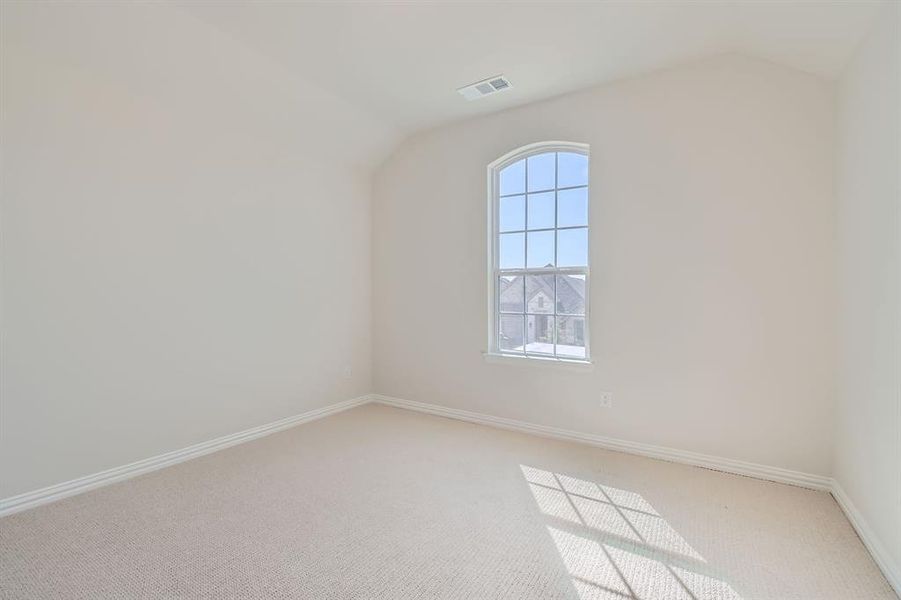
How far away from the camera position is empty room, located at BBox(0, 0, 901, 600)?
1.87 m

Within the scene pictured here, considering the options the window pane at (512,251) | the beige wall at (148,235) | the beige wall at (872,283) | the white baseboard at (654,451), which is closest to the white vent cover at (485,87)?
the beige wall at (148,235)

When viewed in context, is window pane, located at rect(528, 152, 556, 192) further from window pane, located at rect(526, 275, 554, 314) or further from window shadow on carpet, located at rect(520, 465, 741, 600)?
window shadow on carpet, located at rect(520, 465, 741, 600)

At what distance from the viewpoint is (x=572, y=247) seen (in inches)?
133

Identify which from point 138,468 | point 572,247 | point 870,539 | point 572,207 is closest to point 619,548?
point 870,539

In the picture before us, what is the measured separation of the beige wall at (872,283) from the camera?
5.64 feet

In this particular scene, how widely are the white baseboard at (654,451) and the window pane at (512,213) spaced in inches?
65.6

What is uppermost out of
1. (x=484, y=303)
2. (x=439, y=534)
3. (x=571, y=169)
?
(x=571, y=169)

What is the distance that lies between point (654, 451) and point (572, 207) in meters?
1.89

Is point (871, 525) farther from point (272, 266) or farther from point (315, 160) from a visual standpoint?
point (315, 160)

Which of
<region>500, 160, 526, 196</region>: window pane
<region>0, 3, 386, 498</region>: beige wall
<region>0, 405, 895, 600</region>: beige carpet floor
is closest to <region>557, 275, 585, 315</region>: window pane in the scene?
<region>500, 160, 526, 196</region>: window pane

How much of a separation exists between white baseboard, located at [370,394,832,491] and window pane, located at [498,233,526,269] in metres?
1.34

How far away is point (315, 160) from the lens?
389cm

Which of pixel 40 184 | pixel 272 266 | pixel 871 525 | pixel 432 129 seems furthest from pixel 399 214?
pixel 871 525

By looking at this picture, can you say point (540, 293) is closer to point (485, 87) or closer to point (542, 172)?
point (542, 172)
